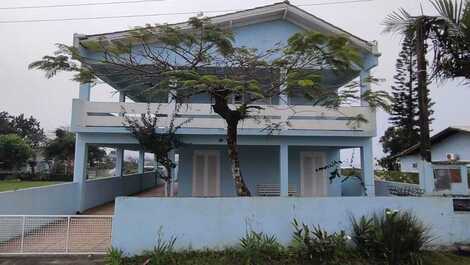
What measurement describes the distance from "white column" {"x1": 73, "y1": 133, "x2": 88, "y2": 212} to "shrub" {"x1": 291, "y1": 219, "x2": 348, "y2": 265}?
789 cm

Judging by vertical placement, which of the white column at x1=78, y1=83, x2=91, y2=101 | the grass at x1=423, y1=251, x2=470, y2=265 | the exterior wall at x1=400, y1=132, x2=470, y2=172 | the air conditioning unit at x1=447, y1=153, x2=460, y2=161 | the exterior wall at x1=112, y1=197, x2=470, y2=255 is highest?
the white column at x1=78, y1=83, x2=91, y2=101

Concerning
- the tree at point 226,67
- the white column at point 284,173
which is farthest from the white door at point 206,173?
the tree at point 226,67

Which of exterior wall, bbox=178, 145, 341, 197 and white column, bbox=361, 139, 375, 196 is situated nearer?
white column, bbox=361, 139, 375, 196

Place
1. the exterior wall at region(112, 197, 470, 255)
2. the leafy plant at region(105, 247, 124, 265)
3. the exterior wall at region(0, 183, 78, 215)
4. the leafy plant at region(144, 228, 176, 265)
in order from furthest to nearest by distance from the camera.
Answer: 1. the exterior wall at region(0, 183, 78, 215)
2. the exterior wall at region(112, 197, 470, 255)
3. the leafy plant at region(144, 228, 176, 265)
4. the leafy plant at region(105, 247, 124, 265)

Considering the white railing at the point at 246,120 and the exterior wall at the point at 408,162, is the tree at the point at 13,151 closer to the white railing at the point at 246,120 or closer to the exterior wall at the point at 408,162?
the white railing at the point at 246,120

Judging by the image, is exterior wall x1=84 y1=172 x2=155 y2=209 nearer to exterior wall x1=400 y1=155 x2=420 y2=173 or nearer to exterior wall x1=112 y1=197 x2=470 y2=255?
exterior wall x1=112 y1=197 x2=470 y2=255

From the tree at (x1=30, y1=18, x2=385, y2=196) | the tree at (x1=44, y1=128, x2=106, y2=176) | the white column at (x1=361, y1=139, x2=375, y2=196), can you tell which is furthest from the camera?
the tree at (x1=44, y1=128, x2=106, y2=176)

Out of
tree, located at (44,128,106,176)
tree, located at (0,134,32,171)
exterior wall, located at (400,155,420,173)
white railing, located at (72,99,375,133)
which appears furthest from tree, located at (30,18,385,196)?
tree, located at (44,128,106,176)

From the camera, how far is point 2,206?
344 inches

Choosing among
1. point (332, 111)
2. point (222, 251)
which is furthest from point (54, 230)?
point (332, 111)

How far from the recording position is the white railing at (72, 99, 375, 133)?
1205 centimetres

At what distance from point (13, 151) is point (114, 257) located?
33789 mm

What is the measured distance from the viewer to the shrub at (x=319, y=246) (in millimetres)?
7586

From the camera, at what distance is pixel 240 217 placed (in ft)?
26.9
